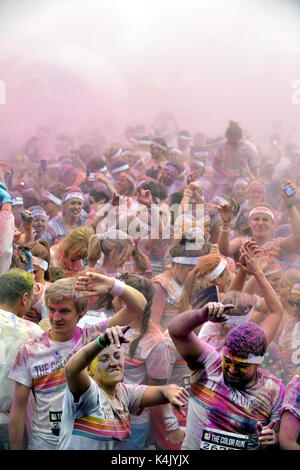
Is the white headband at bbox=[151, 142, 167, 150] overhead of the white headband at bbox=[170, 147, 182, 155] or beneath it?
overhead

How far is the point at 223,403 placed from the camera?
6.80 feet

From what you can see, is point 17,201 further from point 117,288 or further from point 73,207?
point 117,288

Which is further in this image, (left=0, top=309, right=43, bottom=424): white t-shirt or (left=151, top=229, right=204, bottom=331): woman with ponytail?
(left=151, top=229, right=204, bottom=331): woman with ponytail

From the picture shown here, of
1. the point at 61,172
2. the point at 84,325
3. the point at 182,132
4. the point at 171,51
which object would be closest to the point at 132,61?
the point at 171,51

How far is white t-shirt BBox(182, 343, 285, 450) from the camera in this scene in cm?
205

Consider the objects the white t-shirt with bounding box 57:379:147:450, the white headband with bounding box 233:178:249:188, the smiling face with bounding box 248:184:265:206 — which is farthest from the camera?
the white headband with bounding box 233:178:249:188

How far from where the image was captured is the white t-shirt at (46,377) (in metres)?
2.12

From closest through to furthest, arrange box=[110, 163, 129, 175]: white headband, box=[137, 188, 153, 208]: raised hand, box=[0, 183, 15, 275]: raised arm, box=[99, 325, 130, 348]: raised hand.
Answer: box=[99, 325, 130, 348]: raised hand → box=[0, 183, 15, 275]: raised arm → box=[137, 188, 153, 208]: raised hand → box=[110, 163, 129, 175]: white headband

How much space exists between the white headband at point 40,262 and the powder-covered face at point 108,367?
0.78 metres

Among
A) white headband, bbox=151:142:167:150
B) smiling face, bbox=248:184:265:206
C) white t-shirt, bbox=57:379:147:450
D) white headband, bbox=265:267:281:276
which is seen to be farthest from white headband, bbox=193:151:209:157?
white t-shirt, bbox=57:379:147:450

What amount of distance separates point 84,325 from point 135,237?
0.71 m

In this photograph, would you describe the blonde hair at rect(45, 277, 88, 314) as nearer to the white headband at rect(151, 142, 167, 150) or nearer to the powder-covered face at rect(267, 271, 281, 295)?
the powder-covered face at rect(267, 271, 281, 295)

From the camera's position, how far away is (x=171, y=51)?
11.2ft

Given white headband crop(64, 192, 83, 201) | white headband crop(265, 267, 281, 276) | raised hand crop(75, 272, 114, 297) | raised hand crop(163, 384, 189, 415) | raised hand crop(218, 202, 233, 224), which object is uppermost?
raised hand crop(218, 202, 233, 224)
